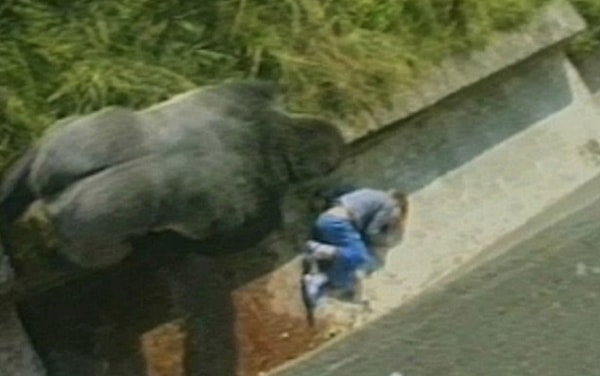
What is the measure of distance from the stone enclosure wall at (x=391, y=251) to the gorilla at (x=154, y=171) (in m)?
0.06

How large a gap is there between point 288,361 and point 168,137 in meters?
0.29

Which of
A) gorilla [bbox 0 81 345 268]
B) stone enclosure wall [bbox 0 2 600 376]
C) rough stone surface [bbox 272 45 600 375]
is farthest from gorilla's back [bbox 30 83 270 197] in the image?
rough stone surface [bbox 272 45 600 375]

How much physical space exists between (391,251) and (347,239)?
0.27 feet

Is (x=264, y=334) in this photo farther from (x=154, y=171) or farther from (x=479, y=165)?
(x=479, y=165)

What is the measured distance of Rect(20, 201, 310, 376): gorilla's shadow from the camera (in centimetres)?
161

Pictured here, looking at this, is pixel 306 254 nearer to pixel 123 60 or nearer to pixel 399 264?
pixel 399 264

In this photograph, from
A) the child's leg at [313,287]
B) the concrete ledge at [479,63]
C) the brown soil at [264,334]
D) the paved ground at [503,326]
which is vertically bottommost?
the brown soil at [264,334]

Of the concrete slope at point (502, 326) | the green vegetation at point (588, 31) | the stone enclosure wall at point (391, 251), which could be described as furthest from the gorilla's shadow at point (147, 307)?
the green vegetation at point (588, 31)

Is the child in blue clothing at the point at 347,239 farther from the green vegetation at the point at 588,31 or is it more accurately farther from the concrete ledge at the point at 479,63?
the green vegetation at the point at 588,31

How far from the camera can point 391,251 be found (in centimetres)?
182

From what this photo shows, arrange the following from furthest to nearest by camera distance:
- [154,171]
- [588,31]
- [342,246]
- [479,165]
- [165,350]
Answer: [588,31], [479,165], [342,246], [165,350], [154,171]

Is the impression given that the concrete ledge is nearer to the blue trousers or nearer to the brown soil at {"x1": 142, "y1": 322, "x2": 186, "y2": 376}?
the blue trousers

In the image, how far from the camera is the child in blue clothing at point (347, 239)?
1748mm

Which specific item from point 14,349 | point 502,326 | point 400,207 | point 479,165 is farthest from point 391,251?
point 14,349
